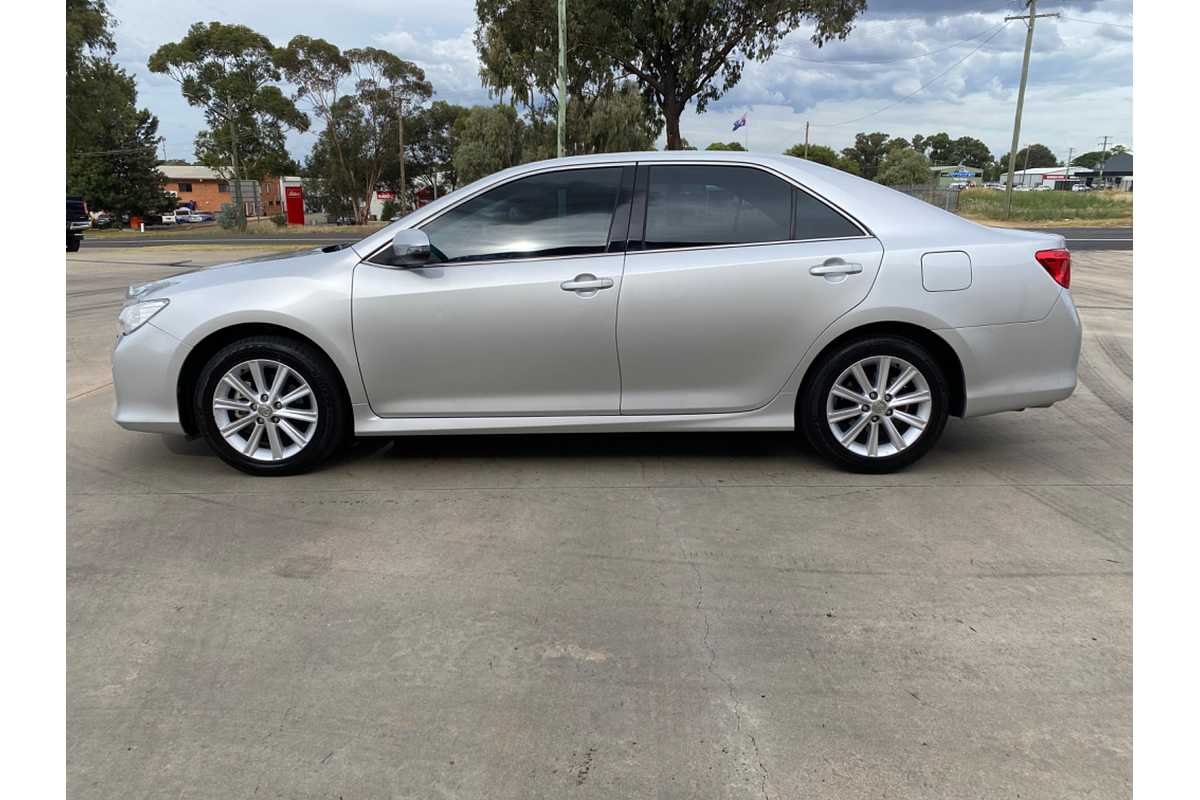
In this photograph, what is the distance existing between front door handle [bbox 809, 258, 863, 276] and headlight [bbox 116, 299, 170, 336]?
339 cm

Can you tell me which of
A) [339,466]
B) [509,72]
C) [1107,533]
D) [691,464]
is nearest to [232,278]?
[339,466]

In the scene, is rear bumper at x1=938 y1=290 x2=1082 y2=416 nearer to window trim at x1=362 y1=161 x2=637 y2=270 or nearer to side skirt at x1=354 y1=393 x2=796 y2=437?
side skirt at x1=354 y1=393 x2=796 y2=437

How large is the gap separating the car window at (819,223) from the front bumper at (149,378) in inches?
129

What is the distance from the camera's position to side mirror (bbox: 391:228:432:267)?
4.62 metres

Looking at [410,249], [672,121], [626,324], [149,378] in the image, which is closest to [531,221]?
[410,249]

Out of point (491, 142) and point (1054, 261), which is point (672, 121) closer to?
point (491, 142)

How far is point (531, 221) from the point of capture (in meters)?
4.80

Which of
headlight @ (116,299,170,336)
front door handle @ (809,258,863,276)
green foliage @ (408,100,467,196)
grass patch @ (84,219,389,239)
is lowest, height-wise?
headlight @ (116,299,170,336)

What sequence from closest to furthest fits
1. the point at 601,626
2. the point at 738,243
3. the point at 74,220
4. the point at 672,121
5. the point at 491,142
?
the point at 601,626 → the point at 738,243 → the point at 74,220 → the point at 672,121 → the point at 491,142

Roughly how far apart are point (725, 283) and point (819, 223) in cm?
63

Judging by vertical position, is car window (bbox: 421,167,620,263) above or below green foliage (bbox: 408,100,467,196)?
below

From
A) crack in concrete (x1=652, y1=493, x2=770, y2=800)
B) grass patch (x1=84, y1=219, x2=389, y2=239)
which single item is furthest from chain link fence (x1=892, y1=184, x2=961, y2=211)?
crack in concrete (x1=652, y1=493, x2=770, y2=800)

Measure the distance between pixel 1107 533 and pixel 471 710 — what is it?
2990 mm

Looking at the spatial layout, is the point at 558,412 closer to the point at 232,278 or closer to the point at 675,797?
the point at 232,278
